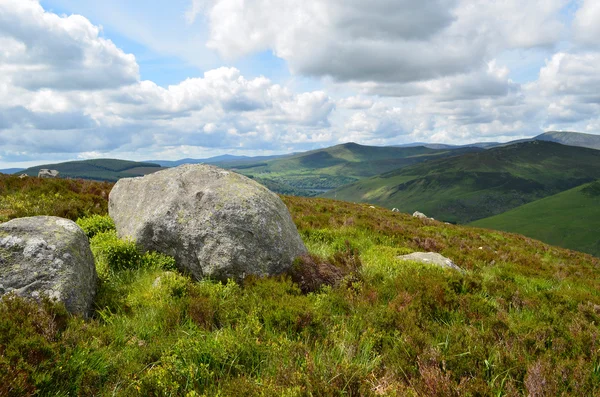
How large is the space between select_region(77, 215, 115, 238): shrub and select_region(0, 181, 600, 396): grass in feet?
8.60

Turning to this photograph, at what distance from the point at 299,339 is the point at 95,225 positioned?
8.83 meters

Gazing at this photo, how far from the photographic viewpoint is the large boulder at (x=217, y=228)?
8188 mm

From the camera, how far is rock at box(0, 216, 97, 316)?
5848 mm

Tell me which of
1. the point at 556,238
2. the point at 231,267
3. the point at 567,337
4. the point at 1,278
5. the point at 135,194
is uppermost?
the point at 135,194

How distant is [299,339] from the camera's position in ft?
18.0

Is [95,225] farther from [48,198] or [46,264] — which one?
[46,264]

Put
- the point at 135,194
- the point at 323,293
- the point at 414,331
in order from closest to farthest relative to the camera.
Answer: the point at 414,331 < the point at 323,293 < the point at 135,194

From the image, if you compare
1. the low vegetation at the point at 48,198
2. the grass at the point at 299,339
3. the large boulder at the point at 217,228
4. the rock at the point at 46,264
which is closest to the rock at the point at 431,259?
the grass at the point at 299,339

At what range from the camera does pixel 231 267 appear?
805 centimetres

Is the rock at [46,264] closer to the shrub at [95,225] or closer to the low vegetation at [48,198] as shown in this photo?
the shrub at [95,225]

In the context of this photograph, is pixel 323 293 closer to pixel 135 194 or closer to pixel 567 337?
pixel 567 337

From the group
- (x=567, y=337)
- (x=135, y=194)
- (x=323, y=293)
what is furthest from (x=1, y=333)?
(x=567, y=337)

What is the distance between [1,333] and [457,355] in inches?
246

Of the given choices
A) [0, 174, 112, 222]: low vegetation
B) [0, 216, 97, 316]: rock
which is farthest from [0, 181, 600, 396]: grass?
[0, 174, 112, 222]: low vegetation
